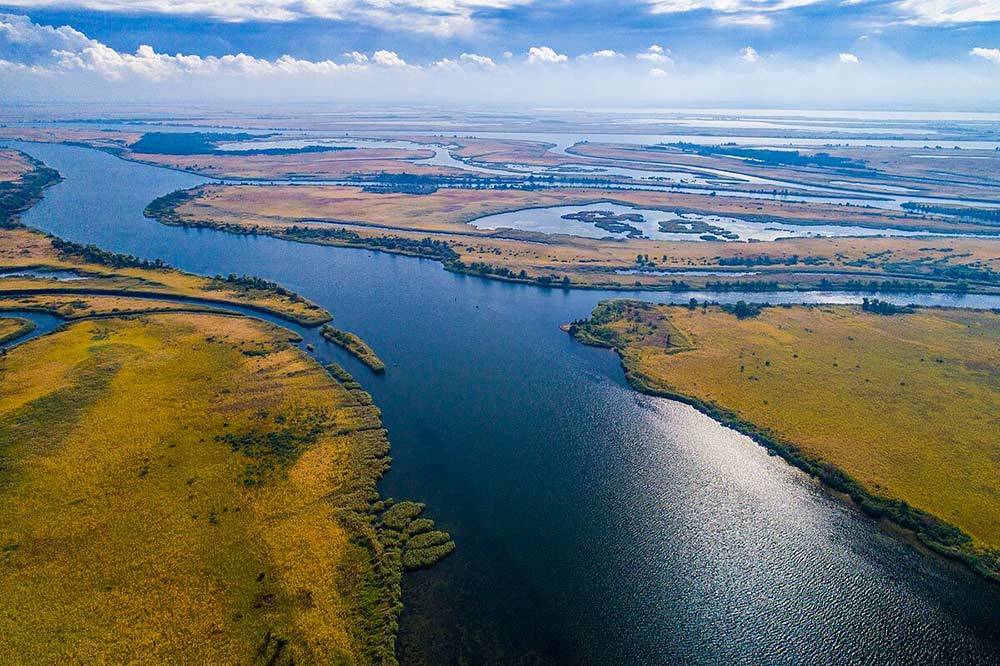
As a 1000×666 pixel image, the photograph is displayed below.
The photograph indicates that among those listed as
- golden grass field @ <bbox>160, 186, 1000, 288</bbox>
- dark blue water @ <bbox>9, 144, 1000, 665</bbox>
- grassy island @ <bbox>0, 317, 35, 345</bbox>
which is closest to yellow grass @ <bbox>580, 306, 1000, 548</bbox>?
dark blue water @ <bbox>9, 144, 1000, 665</bbox>

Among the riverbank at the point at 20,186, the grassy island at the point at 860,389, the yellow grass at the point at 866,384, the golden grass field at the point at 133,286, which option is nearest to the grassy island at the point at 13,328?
the golden grass field at the point at 133,286

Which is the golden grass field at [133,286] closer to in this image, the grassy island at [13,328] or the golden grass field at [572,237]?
the grassy island at [13,328]

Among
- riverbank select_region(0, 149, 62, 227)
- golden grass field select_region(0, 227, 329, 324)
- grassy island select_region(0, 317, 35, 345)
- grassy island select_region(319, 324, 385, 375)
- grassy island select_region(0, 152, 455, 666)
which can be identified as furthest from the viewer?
riverbank select_region(0, 149, 62, 227)

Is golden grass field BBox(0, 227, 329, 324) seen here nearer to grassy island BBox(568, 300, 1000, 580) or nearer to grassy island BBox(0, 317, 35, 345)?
grassy island BBox(0, 317, 35, 345)

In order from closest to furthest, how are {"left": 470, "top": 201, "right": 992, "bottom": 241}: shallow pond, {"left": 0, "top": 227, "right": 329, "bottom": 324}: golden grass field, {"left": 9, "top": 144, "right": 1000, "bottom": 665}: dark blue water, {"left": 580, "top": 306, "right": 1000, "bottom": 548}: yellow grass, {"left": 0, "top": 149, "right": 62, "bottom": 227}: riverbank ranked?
{"left": 9, "top": 144, "right": 1000, "bottom": 665}: dark blue water → {"left": 580, "top": 306, "right": 1000, "bottom": 548}: yellow grass → {"left": 0, "top": 227, "right": 329, "bottom": 324}: golden grass field → {"left": 470, "top": 201, "right": 992, "bottom": 241}: shallow pond → {"left": 0, "top": 149, "right": 62, "bottom": 227}: riverbank

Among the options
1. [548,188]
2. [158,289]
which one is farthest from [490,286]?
[548,188]

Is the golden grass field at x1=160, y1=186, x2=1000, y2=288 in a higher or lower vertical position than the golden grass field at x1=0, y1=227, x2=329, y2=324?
higher
